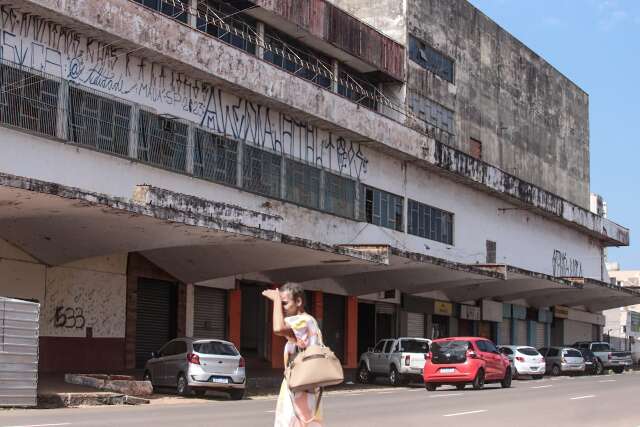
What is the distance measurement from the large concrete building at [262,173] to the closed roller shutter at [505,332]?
164 millimetres

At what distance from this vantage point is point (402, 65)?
44.9 metres

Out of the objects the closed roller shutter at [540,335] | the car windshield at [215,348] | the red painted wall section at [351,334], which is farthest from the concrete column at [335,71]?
the closed roller shutter at [540,335]

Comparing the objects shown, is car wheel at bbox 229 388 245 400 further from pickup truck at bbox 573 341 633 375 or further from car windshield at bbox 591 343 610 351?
car windshield at bbox 591 343 610 351

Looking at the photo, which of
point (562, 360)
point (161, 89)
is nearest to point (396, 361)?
point (161, 89)

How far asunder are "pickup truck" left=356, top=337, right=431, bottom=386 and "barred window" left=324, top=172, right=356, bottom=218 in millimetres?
5586

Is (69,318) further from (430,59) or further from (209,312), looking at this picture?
(430,59)

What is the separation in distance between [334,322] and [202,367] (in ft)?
59.6

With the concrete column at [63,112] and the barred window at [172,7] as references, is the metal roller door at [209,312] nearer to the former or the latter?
the barred window at [172,7]

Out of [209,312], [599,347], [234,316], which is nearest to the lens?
[209,312]

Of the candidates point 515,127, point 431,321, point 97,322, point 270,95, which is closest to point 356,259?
point 270,95

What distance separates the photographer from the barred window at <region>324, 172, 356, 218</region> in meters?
39.0

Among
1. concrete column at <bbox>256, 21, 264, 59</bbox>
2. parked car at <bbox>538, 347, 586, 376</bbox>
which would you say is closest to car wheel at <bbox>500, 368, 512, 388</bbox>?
concrete column at <bbox>256, 21, 264, 59</bbox>

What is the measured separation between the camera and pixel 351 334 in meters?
43.5

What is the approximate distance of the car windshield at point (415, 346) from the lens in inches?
1404
